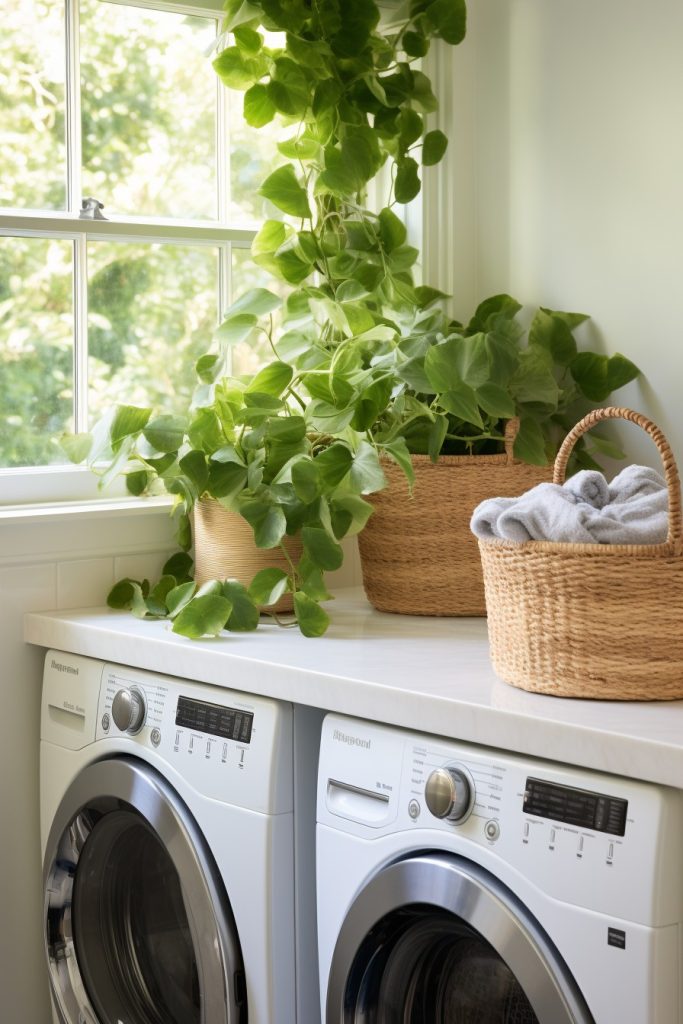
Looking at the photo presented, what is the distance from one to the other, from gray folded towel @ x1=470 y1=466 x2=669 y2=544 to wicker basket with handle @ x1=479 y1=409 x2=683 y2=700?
24 millimetres

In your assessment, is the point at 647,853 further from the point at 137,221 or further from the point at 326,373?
the point at 137,221

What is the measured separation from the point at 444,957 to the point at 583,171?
1.32 m

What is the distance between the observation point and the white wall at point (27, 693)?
6.75ft

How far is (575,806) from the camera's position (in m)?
1.30

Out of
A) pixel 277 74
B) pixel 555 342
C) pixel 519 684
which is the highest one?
pixel 277 74

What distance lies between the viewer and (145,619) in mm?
2004

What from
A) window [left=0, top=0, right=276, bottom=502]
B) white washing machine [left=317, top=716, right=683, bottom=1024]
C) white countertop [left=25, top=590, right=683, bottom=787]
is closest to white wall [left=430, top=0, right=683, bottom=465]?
window [left=0, top=0, right=276, bottom=502]

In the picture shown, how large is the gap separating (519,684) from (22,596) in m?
→ 0.95

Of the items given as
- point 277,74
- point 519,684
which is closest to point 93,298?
point 277,74

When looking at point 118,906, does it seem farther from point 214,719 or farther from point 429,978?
point 429,978

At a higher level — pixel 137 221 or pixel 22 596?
pixel 137 221

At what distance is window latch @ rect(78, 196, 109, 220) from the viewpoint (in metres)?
2.17

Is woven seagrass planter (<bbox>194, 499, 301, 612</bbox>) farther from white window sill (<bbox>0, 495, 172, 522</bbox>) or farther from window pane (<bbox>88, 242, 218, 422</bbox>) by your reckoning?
window pane (<bbox>88, 242, 218, 422</bbox>)

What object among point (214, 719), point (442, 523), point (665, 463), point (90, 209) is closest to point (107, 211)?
point (90, 209)
